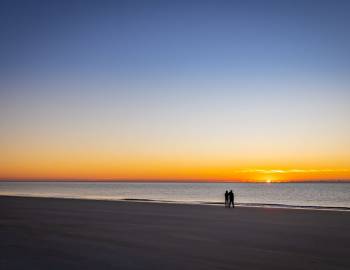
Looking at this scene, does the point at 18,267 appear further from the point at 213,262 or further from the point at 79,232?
the point at 79,232

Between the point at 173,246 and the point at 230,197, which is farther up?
the point at 230,197

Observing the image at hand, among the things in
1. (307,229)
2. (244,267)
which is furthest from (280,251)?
(307,229)

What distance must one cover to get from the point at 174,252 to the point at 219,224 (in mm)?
9579

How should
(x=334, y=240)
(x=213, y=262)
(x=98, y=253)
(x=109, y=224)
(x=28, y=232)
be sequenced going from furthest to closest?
(x=109, y=224) → (x=28, y=232) → (x=334, y=240) → (x=98, y=253) → (x=213, y=262)

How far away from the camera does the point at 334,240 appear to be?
16.5 meters

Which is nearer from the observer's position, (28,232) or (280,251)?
(280,251)

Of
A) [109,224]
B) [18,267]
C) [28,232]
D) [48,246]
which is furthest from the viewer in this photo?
[109,224]

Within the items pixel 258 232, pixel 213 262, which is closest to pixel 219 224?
pixel 258 232

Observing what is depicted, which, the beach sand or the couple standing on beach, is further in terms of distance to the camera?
the couple standing on beach

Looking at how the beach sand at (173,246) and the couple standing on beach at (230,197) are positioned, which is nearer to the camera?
the beach sand at (173,246)

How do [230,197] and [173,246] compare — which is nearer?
[173,246]

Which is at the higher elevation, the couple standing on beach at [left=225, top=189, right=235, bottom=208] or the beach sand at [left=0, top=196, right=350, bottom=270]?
the couple standing on beach at [left=225, top=189, right=235, bottom=208]

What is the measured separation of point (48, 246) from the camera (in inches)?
581

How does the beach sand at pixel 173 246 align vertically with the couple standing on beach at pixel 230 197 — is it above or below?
below
